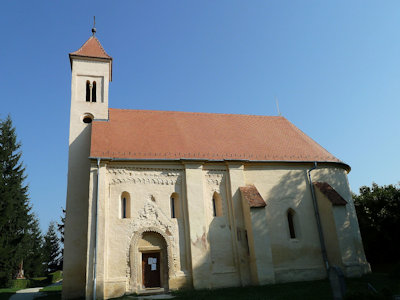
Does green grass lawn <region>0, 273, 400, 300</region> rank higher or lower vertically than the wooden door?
lower

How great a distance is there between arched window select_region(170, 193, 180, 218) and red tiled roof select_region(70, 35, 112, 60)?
10609 millimetres

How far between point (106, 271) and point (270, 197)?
9439 mm

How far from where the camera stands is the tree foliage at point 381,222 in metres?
23.0

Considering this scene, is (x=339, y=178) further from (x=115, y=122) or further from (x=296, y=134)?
(x=115, y=122)

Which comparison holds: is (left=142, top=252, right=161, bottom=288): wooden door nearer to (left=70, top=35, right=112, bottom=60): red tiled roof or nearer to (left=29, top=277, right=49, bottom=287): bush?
(left=70, top=35, right=112, bottom=60): red tiled roof

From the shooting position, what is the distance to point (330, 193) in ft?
58.3

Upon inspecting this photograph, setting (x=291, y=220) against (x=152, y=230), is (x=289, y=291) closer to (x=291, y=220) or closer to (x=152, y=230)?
(x=291, y=220)

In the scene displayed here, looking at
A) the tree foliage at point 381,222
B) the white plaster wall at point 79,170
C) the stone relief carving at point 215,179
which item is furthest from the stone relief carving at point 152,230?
the tree foliage at point 381,222

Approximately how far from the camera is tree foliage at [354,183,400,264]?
906 inches

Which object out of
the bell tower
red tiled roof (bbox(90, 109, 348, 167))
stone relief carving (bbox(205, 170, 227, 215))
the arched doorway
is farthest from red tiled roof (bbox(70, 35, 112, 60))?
the arched doorway

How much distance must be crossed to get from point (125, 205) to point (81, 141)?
17.0 feet

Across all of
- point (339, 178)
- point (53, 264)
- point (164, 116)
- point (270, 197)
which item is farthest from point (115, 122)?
point (53, 264)

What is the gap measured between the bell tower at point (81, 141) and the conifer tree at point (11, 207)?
13929 millimetres

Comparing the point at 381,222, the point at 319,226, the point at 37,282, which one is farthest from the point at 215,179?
the point at 37,282
